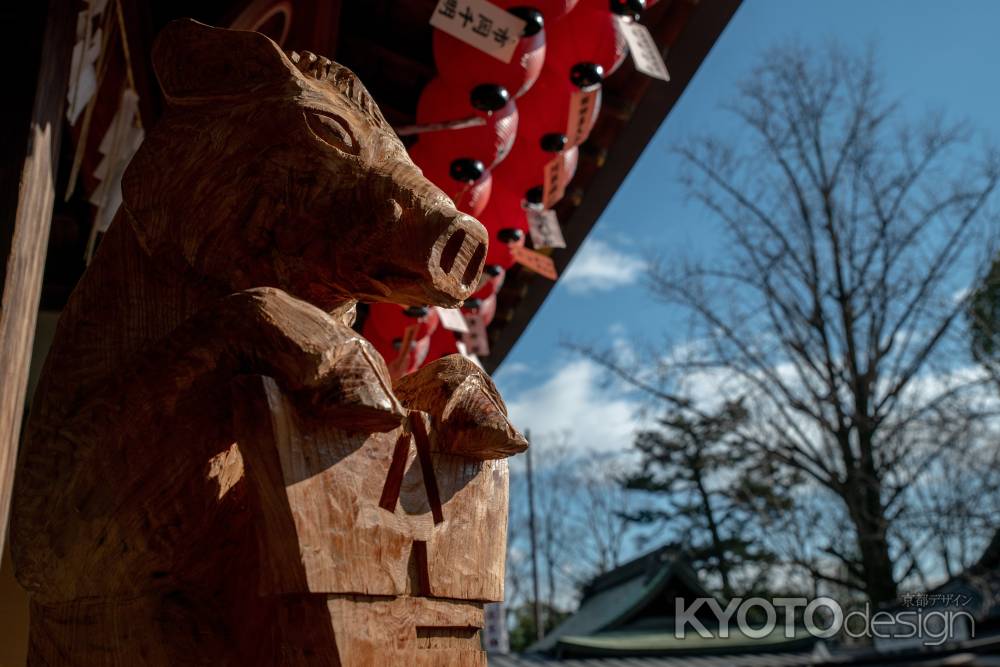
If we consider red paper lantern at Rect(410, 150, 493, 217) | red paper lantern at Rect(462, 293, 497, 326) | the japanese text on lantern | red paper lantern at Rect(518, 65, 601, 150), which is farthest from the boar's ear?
red paper lantern at Rect(462, 293, 497, 326)

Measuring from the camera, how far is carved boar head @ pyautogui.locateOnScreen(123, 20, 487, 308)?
2.73ft

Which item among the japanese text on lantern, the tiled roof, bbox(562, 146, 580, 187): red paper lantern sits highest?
the japanese text on lantern

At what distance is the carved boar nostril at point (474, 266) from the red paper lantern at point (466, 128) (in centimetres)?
198

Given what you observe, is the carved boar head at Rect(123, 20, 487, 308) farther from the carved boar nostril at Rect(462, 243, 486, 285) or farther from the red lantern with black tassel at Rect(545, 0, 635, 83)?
the red lantern with black tassel at Rect(545, 0, 635, 83)

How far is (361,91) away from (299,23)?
6.31ft

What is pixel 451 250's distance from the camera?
82 centimetres

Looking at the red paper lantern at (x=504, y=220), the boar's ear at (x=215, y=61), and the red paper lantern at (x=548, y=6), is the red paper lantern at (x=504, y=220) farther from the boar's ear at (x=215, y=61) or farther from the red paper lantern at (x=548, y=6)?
the boar's ear at (x=215, y=61)

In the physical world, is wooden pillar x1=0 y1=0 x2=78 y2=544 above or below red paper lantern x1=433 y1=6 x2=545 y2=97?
below

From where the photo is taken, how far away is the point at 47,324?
2.73 metres

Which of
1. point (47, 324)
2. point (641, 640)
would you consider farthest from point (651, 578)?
point (47, 324)

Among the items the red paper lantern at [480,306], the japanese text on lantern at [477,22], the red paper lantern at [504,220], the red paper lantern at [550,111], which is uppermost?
the japanese text on lantern at [477,22]

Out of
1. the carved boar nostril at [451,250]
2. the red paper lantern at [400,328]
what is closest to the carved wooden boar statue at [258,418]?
the carved boar nostril at [451,250]

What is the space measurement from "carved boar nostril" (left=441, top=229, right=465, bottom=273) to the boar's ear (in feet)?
0.97

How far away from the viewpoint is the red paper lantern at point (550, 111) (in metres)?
2.96
